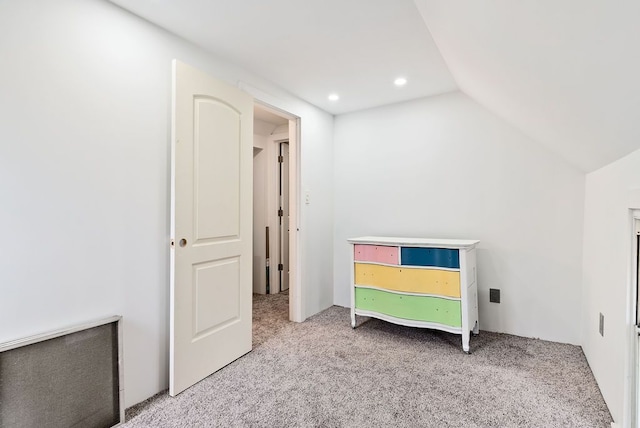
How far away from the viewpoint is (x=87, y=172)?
5.10 feet

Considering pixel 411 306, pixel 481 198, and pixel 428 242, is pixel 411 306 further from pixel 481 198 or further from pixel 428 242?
pixel 481 198

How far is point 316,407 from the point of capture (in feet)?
5.56

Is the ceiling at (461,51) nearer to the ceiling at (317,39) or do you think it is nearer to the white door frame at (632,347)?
the ceiling at (317,39)

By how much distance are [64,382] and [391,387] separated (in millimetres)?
1730

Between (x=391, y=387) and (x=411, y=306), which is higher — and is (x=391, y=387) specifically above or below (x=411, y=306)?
below

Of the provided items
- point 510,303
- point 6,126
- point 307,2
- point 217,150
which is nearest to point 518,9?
point 307,2

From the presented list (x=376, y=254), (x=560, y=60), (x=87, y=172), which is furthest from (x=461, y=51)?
(x=87, y=172)

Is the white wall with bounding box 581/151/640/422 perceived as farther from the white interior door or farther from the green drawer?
the white interior door

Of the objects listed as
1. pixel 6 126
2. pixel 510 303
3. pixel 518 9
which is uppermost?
pixel 518 9

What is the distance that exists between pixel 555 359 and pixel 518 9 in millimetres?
2373

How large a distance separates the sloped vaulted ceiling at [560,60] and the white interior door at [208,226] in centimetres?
140

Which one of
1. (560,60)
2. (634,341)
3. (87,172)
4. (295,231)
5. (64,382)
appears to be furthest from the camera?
(295,231)

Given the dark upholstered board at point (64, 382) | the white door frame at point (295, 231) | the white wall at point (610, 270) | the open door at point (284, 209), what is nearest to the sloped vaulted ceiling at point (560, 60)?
the white wall at point (610, 270)

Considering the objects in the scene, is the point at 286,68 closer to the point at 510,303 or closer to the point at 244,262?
the point at 244,262
